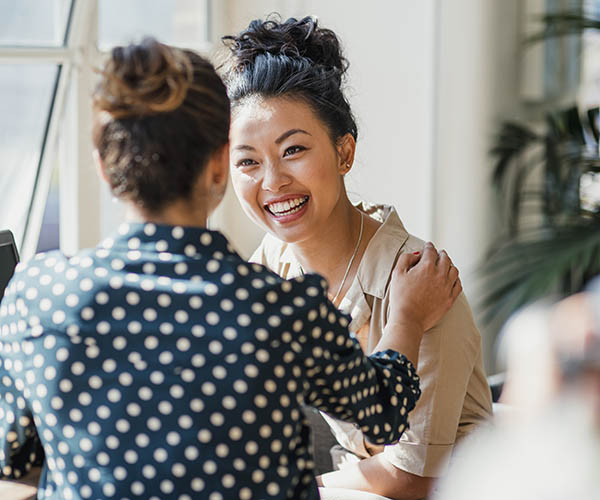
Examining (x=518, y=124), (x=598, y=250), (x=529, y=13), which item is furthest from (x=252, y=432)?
(x=529, y=13)

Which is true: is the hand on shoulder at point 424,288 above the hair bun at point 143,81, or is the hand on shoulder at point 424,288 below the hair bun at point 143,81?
below

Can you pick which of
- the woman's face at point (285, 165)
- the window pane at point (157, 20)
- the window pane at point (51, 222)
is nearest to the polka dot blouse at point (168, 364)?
the woman's face at point (285, 165)

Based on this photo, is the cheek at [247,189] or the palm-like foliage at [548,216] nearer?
the cheek at [247,189]

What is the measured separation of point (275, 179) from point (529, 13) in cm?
281

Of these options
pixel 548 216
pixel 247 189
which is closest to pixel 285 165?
pixel 247 189

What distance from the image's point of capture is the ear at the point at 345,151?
182 cm

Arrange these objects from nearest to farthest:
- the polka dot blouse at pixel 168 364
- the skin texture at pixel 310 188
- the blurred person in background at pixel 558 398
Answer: the blurred person in background at pixel 558 398, the polka dot blouse at pixel 168 364, the skin texture at pixel 310 188

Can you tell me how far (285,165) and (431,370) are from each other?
491 mm

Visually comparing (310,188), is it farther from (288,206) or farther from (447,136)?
(447,136)

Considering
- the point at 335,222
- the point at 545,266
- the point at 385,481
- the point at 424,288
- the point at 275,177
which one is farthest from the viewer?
the point at 545,266

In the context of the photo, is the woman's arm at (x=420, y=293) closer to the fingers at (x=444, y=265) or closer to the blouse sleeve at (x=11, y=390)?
the fingers at (x=444, y=265)

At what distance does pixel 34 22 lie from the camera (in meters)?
2.95

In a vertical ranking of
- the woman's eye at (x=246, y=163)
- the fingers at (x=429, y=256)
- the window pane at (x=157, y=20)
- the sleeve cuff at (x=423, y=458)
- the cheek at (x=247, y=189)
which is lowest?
the sleeve cuff at (x=423, y=458)

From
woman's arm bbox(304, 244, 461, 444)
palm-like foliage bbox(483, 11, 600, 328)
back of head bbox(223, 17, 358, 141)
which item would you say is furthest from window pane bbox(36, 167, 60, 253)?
woman's arm bbox(304, 244, 461, 444)
